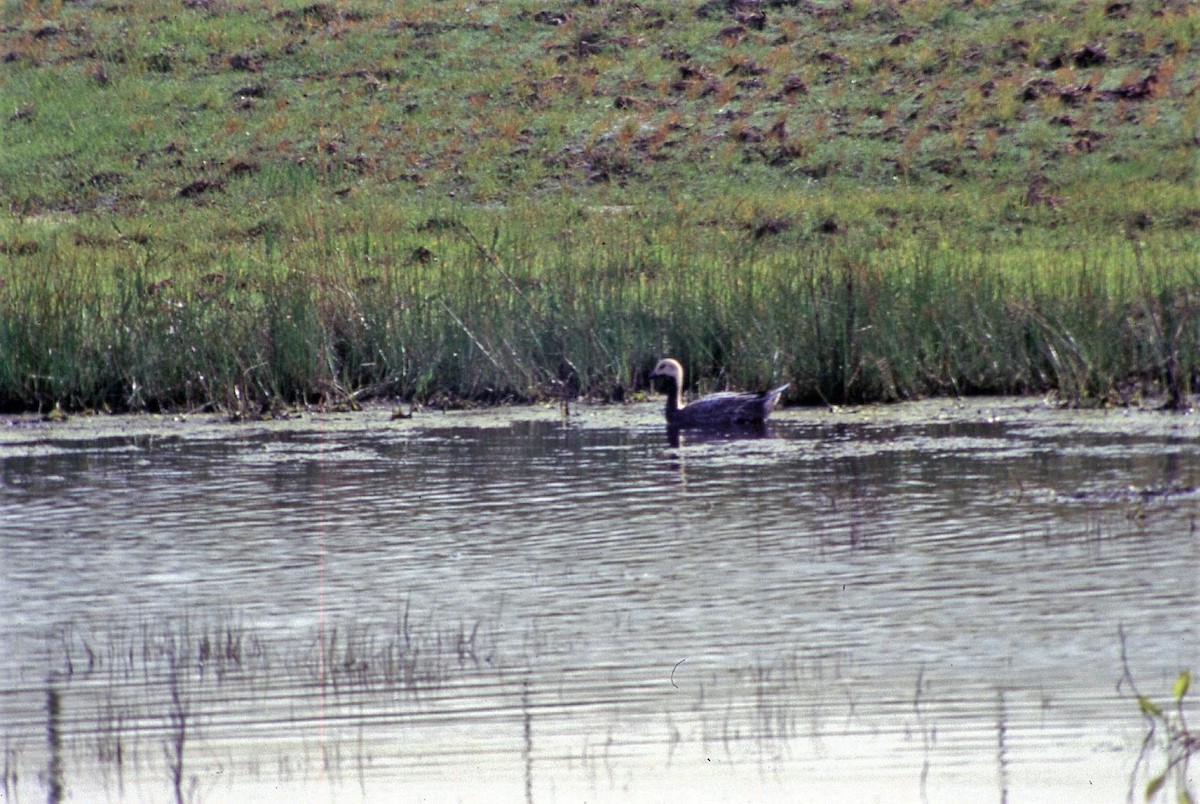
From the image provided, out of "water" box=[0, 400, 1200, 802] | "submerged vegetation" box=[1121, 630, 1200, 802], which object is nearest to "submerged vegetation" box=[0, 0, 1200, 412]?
"water" box=[0, 400, 1200, 802]

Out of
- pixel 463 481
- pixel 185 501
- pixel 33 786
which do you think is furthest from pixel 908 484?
pixel 33 786

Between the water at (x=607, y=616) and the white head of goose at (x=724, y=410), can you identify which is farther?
the white head of goose at (x=724, y=410)

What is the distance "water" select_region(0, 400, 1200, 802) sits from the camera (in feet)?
17.8

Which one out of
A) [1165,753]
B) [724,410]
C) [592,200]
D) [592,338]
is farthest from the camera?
[592,200]

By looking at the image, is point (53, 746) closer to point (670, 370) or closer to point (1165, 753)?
point (1165, 753)

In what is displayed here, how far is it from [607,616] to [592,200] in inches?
937

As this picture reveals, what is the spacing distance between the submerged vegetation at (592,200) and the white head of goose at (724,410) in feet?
3.09

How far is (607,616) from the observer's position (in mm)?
7125

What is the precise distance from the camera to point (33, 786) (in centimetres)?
540

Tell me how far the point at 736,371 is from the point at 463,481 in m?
3.52

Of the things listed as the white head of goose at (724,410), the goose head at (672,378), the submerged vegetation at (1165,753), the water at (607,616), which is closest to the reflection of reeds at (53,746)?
the water at (607,616)

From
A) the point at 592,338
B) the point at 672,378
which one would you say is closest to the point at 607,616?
the point at 672,378

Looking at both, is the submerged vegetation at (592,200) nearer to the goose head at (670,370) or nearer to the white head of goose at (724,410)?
the goose head at (670,370)

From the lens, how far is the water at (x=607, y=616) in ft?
17.8
